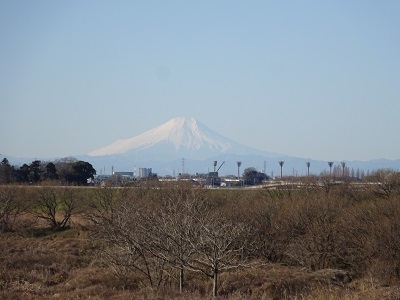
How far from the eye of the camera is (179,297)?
20.4m

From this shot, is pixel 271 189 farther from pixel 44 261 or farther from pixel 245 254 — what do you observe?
pixel 44 261

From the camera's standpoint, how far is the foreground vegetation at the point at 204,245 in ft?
76.7

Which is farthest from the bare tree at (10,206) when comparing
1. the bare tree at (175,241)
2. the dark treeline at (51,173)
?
the bare tree at (175,241)

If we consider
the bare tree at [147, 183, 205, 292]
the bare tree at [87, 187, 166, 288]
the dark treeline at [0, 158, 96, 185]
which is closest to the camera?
the bare tree at [147, 183, 205, 292]

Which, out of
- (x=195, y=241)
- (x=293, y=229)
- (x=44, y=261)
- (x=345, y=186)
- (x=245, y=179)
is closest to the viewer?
(x=195, y=241)

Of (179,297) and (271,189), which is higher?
(271,189)

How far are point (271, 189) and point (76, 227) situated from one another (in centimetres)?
1530

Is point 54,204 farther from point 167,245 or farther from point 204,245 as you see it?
point 204,245

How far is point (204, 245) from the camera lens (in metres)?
22.7

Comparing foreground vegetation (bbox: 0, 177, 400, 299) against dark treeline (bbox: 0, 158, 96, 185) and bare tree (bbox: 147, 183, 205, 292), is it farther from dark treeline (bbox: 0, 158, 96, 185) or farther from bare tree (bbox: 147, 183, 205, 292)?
dark treeline (bbox: 0, 158, 96, 185)

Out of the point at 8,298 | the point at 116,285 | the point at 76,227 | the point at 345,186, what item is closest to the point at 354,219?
the point at 345,186

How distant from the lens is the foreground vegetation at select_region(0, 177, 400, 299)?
76.7 ft

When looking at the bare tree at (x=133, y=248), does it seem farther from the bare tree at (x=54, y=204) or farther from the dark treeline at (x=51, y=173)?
the dark treeline at (x=51, y=173)

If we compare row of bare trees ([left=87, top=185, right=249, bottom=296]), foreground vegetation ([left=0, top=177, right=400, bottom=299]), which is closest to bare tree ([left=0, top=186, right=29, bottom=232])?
foreground vegetation ([left=0, top=177, right=400, bottom=299])
